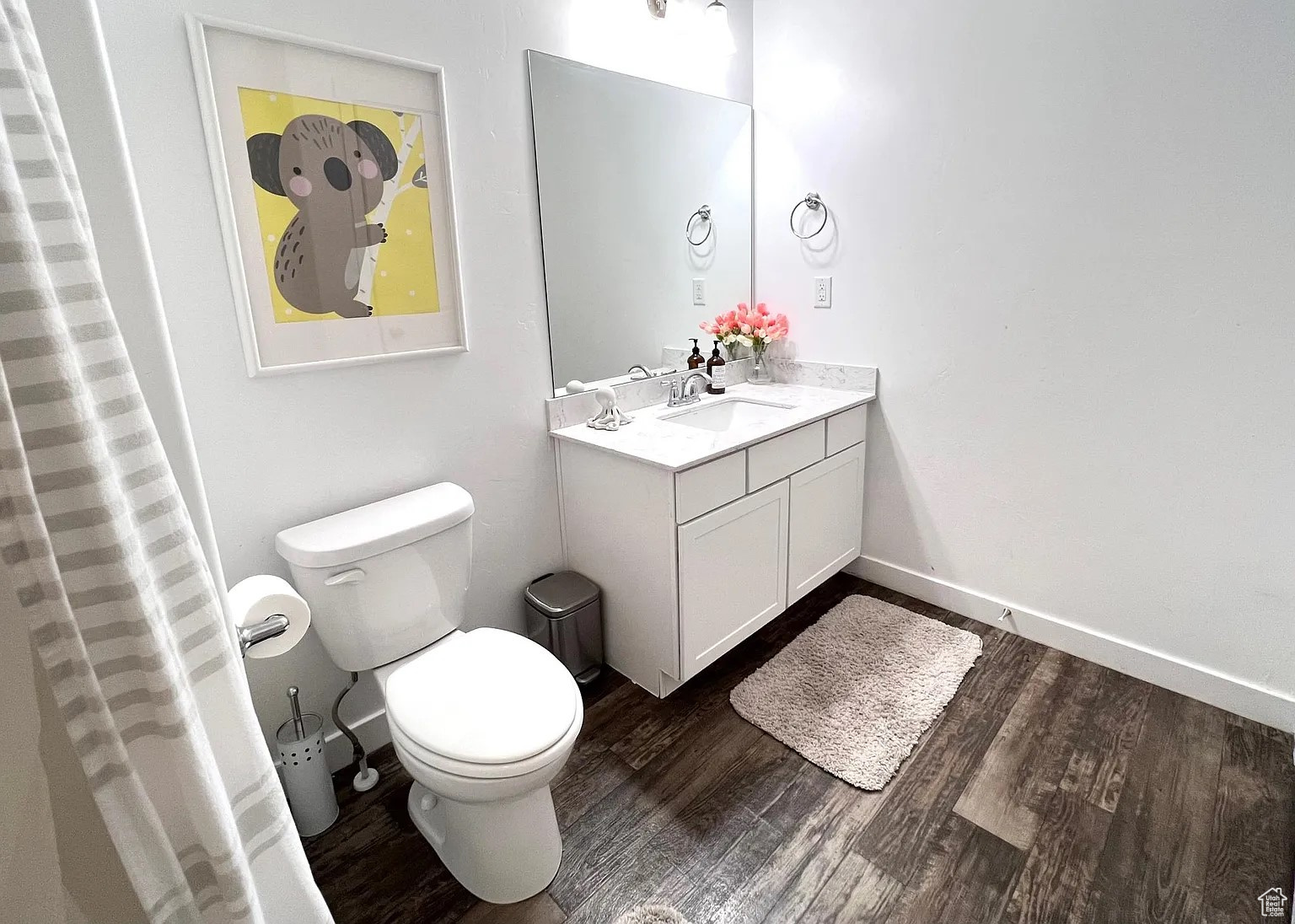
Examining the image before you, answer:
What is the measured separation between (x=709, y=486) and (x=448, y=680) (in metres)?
0.82

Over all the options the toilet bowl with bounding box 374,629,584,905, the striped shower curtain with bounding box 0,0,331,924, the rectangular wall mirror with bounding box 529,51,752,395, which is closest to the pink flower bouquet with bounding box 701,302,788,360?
the rectangular wall mirror with bounding box 529,51,752,395

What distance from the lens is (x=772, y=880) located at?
4.72 feet

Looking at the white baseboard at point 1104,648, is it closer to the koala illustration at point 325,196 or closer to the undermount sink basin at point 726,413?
the undermount sink basin at point 726,413

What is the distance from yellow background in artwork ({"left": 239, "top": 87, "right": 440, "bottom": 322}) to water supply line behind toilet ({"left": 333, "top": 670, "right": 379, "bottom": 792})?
0.94m

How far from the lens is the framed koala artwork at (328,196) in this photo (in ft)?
4.56

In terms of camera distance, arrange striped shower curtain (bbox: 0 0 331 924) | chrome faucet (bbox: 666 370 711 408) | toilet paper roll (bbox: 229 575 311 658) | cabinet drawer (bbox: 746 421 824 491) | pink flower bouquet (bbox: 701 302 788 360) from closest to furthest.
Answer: striped shower curtain (bbox: 0 0 331 924) < toilet paper roll (bbox: 229 575 311 658) < cabinet drawer (bbox: 746 421 824 491) < chrome faucet (bbox: 666 370 711 408) < pink flower bouquet (bbox: 701 302 788 360)

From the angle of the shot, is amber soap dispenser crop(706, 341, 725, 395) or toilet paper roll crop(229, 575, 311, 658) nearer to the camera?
toilet paper roll crop(229, 575, 311, 658)

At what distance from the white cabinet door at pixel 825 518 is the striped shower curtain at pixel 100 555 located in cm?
182

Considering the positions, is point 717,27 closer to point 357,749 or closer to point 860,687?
point 860,687

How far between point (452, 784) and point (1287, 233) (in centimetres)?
227

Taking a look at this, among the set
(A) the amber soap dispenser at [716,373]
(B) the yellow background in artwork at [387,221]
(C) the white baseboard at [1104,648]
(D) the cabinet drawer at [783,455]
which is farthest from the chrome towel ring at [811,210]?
(B) the yellow background in artwork at [387,221]

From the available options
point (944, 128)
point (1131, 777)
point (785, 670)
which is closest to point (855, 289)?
point (944, 128)

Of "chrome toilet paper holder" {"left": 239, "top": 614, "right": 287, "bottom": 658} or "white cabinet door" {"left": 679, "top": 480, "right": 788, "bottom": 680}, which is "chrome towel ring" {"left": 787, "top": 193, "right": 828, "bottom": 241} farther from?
"chrome toilet paper holder" {"left": 239, "top": 614, "right": 287, "bottom": 658}

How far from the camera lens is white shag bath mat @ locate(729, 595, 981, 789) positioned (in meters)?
1.79
